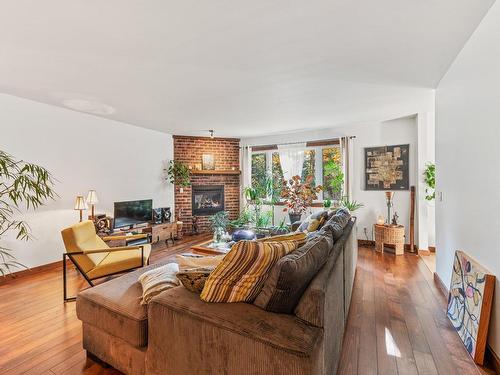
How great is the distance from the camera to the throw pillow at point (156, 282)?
162 cm

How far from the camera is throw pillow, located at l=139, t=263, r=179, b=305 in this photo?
1.62 m

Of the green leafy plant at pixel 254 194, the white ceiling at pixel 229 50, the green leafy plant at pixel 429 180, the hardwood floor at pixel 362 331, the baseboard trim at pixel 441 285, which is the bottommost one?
the hardwood floor at pixel 362 331

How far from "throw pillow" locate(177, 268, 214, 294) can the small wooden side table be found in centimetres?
380

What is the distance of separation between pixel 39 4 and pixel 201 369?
2.40 m

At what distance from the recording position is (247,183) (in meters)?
6.35

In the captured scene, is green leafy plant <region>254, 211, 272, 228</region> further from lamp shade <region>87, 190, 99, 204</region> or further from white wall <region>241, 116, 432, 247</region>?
lamp shade <region>87, 190, 99, 204</region>

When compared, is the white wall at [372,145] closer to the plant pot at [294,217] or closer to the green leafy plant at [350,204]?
the green leafy plant at [350,204]

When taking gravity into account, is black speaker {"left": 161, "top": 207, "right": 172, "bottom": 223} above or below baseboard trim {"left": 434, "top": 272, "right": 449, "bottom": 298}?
above

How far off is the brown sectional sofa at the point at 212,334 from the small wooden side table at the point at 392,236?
10.2 ft

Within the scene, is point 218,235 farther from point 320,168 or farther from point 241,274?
point 320,168

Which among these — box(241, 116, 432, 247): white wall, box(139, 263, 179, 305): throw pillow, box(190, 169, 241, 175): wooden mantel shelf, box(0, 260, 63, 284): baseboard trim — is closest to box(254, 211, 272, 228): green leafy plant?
box(190, 169, 241, 175): wooden mantel shelf

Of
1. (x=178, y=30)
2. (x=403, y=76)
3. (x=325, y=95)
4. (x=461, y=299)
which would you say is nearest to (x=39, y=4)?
(x=178, y=30)

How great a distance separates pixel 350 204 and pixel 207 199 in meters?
3.32

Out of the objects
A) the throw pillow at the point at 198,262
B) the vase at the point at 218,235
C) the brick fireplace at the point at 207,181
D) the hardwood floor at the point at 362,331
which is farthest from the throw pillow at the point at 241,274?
the brick fireplace at the point at 207,181
